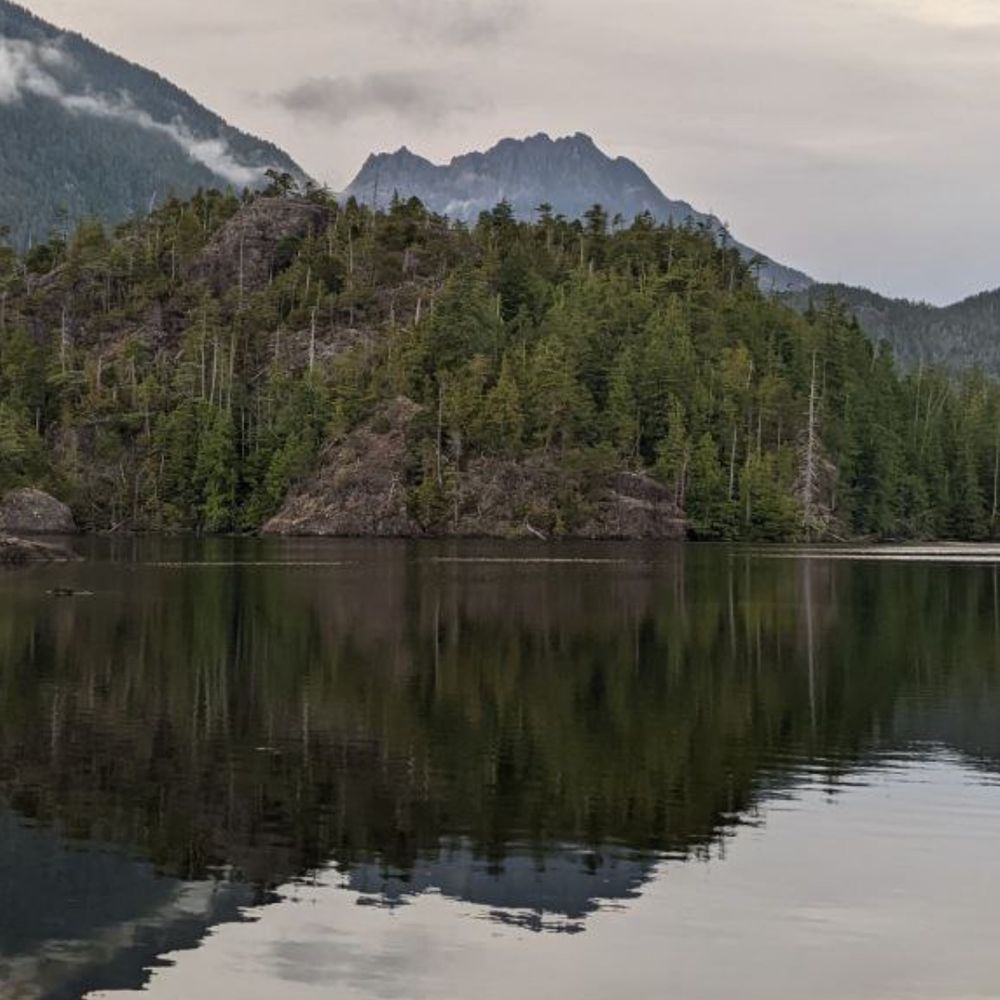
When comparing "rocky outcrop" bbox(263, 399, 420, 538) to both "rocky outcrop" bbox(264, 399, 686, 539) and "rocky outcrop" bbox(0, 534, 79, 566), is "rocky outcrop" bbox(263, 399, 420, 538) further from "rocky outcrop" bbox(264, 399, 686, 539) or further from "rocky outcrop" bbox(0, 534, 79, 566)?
"rocky outcrop" bbox(0, 534, 79, 566)

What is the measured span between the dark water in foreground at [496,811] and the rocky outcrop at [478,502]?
119607 millimetres

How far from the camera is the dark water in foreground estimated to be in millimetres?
19047

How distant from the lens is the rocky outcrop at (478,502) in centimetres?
18125

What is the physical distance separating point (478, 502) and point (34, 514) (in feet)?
191

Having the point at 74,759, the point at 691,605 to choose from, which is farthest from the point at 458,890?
the point at 691,605

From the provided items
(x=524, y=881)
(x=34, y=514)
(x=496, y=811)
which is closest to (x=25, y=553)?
(x=34, y=514)

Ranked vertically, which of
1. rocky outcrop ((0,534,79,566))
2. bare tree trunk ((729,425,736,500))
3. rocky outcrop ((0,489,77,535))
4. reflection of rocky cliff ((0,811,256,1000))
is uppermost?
bare tree trunk ((729,425,736,500))

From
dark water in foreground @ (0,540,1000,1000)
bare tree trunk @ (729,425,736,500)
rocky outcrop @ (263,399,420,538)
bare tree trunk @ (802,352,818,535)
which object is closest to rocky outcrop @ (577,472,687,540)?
bare tree trunk @ (729,425,736,500)

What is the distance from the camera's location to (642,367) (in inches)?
7766

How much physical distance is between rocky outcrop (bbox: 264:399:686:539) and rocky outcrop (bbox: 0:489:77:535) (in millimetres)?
27299

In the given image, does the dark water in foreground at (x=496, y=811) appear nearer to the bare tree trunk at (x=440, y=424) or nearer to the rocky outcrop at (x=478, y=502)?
the rocky outcrop at (x=478, y=502)

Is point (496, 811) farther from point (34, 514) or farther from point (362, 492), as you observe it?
point (34, 514)

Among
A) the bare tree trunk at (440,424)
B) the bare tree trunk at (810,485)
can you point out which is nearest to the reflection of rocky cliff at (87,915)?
the bare tree trunk at (440,424)

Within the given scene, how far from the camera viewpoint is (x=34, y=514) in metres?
181
